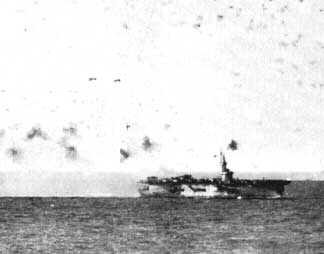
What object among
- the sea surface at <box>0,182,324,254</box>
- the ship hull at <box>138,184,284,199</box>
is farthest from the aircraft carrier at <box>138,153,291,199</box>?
the sea surface at <box>0,182,324,254</box>

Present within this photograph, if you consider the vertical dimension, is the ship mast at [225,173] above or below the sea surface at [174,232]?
above

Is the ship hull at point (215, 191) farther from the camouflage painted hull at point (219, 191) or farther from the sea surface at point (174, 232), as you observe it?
the sea surface at point (174, 232)

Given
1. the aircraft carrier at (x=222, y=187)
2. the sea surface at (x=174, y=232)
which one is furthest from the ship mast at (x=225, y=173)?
the sea surface at (x=174, y=232)

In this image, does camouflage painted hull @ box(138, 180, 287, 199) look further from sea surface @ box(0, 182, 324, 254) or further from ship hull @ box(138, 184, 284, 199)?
sea surface @ box(0, 182, 324, 254)

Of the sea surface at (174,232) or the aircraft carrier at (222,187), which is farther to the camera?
the aircraft carrier at (222,187)

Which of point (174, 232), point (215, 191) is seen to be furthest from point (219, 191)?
point (174, 232)

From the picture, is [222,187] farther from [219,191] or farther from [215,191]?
[215,191]
